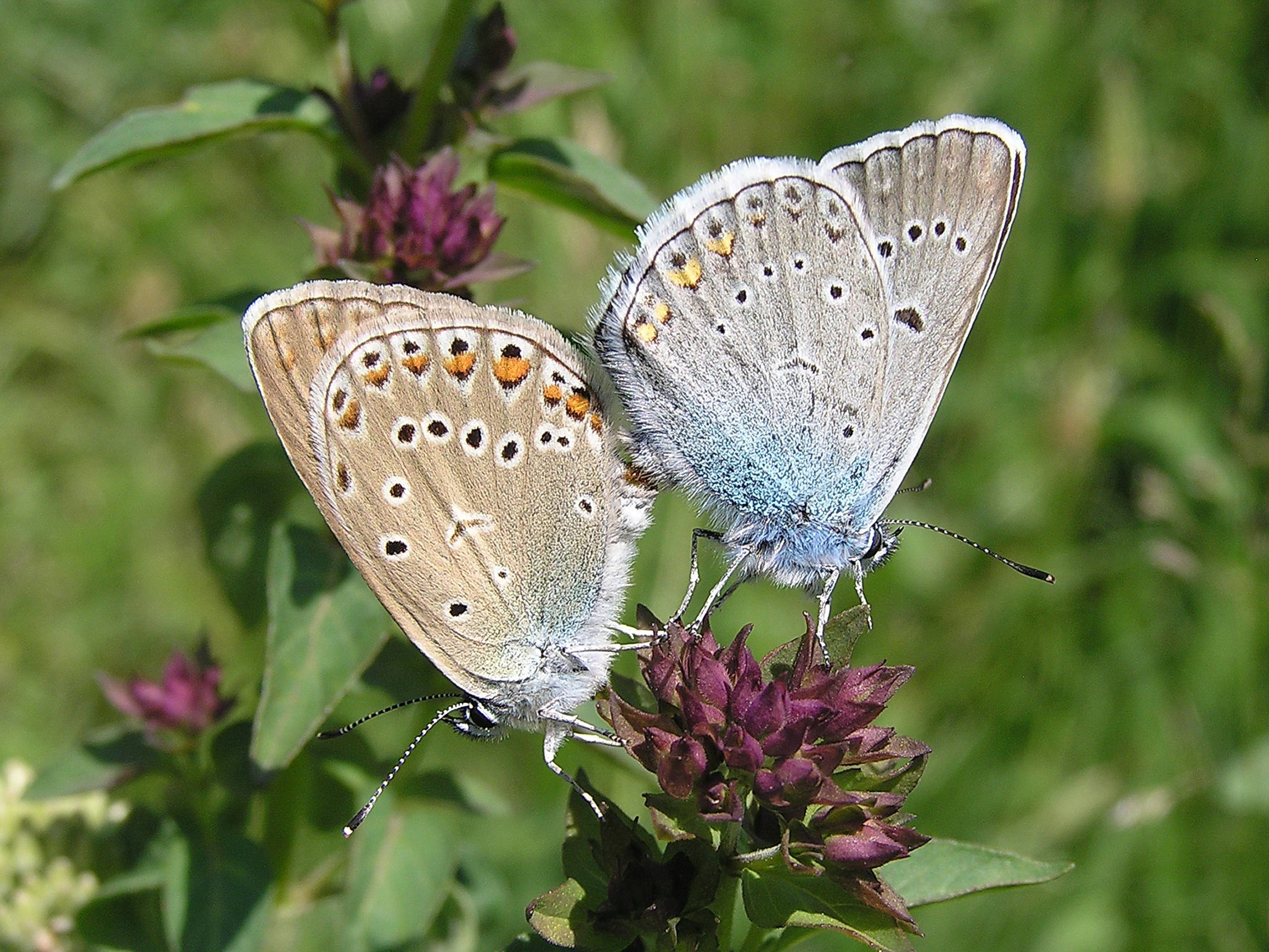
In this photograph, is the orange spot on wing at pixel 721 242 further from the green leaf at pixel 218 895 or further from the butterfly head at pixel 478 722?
the green leaf at pixel 218 895

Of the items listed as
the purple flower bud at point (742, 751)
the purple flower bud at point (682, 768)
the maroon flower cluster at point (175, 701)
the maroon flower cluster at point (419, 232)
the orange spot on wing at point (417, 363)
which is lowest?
the maroon flower cluster at point (175, 701)

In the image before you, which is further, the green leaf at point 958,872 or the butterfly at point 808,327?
the butterfly at point 808,327

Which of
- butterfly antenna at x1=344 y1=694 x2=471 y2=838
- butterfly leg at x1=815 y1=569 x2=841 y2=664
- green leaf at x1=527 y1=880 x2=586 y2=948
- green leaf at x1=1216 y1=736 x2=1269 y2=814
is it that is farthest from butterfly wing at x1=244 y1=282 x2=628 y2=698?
green leaf at x1=1216 y1=736 x2=1269 y2=814

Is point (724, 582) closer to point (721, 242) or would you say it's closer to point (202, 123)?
point (721, 242)

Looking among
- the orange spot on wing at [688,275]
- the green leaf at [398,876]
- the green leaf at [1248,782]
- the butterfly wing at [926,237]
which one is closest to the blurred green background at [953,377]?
the green leaf at [1248,782]

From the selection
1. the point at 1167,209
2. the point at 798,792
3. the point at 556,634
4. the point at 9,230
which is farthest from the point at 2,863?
the point at 1167,209

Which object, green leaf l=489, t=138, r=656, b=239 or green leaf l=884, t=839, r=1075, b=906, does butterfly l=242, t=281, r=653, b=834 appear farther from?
green leaf l=884, t=839, r=1075, b=906
